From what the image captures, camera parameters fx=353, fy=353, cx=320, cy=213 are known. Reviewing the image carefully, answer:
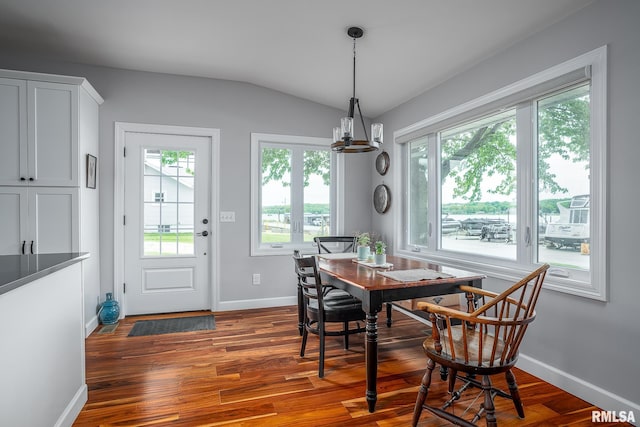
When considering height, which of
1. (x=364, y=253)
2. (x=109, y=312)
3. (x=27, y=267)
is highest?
(x=27, y=267)

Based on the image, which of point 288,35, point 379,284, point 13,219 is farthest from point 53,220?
point 379,284

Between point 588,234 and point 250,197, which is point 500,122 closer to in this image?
point 588,234

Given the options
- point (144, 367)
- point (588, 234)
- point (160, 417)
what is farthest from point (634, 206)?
point (144, 367)

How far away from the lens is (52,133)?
3.04 m

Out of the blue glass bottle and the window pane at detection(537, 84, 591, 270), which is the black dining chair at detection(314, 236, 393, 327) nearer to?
the window pane at detection(537, 84, 591, 270)

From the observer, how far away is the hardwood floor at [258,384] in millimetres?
2006

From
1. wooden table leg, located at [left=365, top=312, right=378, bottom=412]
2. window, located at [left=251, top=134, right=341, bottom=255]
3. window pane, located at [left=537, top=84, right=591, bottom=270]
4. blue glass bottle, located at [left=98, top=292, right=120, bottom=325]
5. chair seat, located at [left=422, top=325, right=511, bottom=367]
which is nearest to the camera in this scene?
chair seat, located at [left=422, top=325, right=511, bottom=367]

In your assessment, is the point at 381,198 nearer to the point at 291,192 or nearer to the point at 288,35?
the point at 291,192

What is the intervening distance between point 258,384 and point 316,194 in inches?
102

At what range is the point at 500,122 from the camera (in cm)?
293

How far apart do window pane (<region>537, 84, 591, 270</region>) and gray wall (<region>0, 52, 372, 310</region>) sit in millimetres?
2314

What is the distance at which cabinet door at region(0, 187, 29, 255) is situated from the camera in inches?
116

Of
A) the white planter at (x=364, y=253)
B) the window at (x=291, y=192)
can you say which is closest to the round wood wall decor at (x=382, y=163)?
the window at (x=291, y=192)

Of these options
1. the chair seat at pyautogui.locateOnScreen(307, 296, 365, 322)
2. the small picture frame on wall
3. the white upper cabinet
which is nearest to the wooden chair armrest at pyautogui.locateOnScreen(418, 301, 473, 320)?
the chair seat at pyautogui.locateOnScreen(307, 296, 365, 322)
